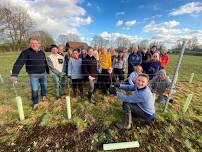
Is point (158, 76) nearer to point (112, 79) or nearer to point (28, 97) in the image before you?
point (112, 79)

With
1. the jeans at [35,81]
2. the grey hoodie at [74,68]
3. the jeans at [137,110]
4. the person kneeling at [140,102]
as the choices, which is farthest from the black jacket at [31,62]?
the jeans at [137,110]

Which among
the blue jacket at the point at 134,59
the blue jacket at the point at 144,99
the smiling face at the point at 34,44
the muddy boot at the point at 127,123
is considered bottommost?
the muddy boot at the point at 127,123

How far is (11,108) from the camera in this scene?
14.8 ft

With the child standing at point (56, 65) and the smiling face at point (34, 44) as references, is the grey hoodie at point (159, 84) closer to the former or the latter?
the child standing at point (56, 65)

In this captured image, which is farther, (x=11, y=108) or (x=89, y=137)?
(x=11, y=108)

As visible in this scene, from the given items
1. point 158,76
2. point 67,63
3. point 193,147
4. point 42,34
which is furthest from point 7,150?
point 42,34

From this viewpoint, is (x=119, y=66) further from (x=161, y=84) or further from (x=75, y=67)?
(x=75, y=67)

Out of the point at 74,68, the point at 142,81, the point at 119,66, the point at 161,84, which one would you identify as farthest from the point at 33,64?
the point at 161,84

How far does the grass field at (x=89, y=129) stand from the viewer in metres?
3.04

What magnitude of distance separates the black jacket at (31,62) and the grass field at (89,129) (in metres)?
1.27

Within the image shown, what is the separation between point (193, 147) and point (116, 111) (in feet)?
6.87

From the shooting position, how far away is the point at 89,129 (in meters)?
3.54

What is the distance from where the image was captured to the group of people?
3.46 metres

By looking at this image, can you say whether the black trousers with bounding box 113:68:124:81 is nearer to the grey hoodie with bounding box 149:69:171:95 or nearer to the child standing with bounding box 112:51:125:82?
the child standing with bounding box 112:51:125:82
